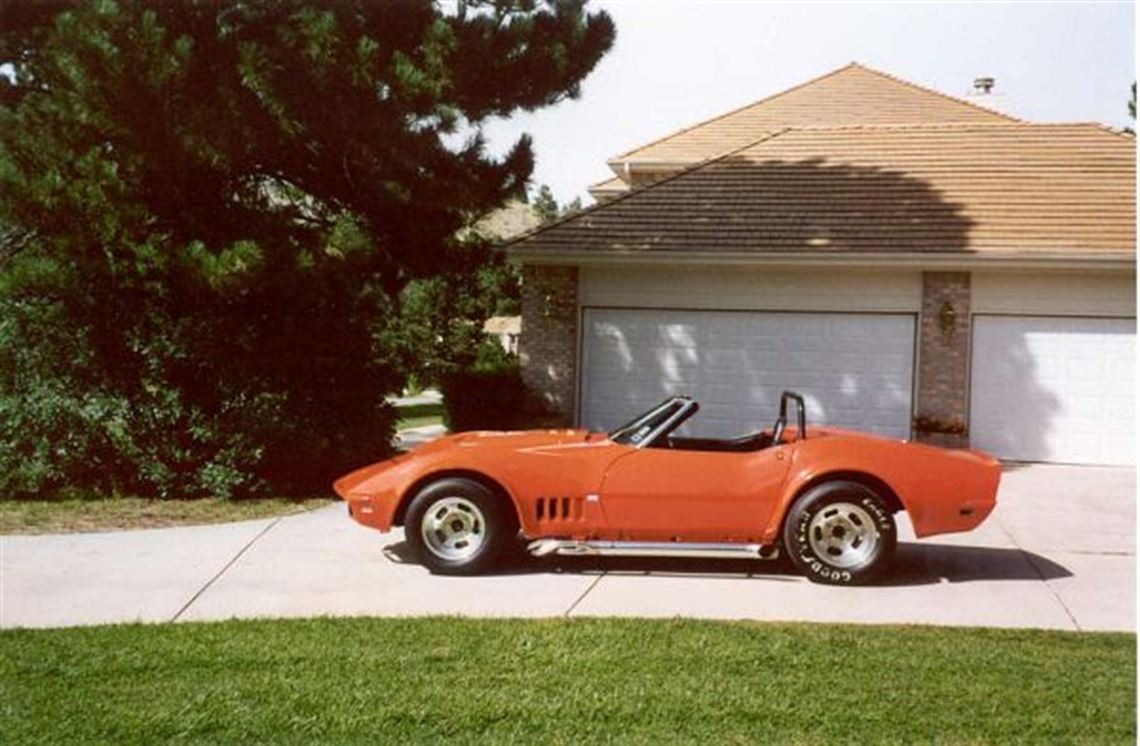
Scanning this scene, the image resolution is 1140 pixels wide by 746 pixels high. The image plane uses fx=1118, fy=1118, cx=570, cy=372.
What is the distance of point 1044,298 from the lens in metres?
14.5

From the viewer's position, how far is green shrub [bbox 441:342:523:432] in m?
15.8

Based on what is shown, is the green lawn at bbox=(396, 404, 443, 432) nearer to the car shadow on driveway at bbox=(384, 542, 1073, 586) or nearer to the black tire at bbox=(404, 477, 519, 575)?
the car shadow on driveway at bbox=(384, 542, 1073, 586)

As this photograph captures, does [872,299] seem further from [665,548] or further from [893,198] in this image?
[665,548]

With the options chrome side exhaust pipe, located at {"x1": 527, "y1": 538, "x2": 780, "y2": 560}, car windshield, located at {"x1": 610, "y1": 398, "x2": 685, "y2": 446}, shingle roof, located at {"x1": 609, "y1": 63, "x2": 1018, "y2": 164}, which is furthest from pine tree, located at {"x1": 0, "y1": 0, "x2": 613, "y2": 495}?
shingle roof, located at {"x1": 609, "y1": 63, "x2": 1018, "y2": 164}

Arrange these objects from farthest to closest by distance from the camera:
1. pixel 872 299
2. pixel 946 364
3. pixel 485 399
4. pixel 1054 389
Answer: pixel 485 399, pixel 872 299, pixel 946 364, pixel 1054 389

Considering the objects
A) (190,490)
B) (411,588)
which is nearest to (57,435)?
(190,490)

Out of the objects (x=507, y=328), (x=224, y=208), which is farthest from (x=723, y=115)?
(x=507, y=328)

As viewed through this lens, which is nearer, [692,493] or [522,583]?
[522,583]

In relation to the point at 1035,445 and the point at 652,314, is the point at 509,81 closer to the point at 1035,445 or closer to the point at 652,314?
the point at 652,314

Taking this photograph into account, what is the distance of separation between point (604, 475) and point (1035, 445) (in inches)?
368

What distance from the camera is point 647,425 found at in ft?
24.7

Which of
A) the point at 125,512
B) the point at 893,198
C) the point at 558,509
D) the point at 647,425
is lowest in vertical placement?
the point at 125,512

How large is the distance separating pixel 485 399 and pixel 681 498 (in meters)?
8.83

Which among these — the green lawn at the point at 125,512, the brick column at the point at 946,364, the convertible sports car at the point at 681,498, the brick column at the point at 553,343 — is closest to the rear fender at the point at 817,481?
the convertible sports car at the point at 681,498
